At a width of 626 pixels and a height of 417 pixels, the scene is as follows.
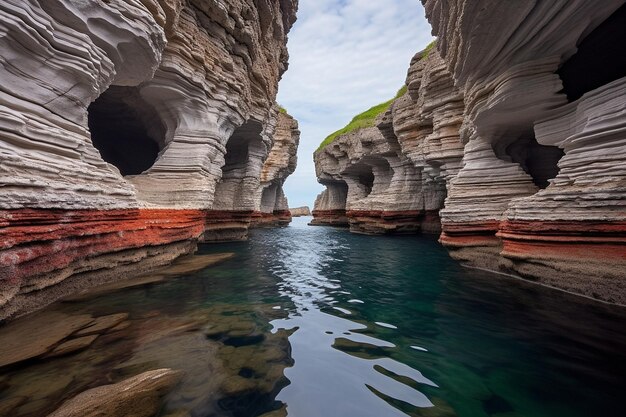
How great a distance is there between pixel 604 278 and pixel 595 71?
5.18m

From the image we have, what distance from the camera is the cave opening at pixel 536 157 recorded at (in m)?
10.9

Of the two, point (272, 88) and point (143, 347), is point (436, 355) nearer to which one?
point (143, 347)

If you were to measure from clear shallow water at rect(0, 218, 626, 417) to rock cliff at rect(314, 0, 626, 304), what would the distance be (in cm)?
104

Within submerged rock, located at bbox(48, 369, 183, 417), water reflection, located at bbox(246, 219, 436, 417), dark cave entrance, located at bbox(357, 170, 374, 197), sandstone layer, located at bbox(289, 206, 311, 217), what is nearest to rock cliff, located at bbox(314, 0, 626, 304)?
water reflection, located at bbox(246, 219, 436, 417)

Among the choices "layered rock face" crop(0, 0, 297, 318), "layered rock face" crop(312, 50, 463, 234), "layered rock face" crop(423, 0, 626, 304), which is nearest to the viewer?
"layered rock face" crop(0, 0, 297, 318)

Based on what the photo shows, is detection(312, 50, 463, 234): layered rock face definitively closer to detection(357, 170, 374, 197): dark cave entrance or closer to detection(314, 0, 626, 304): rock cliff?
detection(357, 170, 374, 197): dark cave entrance

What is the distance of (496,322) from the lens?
5172 mm

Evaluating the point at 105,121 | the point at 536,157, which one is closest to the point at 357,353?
the point at 536,157

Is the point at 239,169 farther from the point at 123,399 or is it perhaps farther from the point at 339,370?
the point at 123,399

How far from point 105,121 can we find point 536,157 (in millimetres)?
20066

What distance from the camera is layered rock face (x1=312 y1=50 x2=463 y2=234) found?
14930 mm

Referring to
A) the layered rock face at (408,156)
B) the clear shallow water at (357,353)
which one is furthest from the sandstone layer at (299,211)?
the clear shallow water at (357,353)

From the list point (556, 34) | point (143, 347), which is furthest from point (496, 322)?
point (556, 34)

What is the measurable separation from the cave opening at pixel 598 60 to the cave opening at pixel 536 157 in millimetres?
3268
